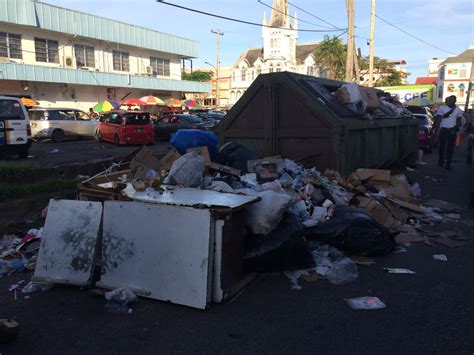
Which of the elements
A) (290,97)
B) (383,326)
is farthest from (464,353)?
(290,97)

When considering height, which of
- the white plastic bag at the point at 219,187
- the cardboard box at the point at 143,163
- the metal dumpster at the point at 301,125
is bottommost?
the white plastic bag at the point at 219,187

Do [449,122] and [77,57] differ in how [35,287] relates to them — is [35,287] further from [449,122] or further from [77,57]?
[77,57]

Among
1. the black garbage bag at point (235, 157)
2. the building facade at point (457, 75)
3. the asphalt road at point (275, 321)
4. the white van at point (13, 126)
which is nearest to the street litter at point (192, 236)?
the asphalt road at point (275, 321)

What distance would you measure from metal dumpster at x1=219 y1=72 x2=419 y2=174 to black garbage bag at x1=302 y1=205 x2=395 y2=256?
189 cm

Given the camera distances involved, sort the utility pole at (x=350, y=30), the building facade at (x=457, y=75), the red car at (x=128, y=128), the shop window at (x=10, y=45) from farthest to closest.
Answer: the building facade at (x=457, y=75) → the shop window at (x=10, y=45) → the utility pole at (x=350, y=30) → the red car at (x=128, y=128)

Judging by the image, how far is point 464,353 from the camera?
9.10ft

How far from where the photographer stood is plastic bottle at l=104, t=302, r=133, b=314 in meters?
3.42

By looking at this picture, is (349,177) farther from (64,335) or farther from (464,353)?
(64,335)

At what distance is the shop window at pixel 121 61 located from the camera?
108 ft

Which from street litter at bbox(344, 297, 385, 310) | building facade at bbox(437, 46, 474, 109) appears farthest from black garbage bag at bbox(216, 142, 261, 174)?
building facade at bbox(437, 46, 474, 109)

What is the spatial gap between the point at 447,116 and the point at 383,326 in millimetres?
9209

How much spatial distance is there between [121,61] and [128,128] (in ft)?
60.6

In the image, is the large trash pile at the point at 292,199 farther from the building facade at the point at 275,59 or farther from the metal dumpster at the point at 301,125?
the building facade at the point at 275,59

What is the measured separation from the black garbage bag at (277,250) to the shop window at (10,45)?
27277 millimetres
